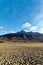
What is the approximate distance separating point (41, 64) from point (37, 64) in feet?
1.06

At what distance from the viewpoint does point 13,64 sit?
10.4 metres

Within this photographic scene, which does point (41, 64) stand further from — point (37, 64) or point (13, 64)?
point (13, 64)

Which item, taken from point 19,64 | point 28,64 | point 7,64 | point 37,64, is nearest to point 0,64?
point 7,64

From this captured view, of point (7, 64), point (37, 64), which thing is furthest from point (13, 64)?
point (37, 64)

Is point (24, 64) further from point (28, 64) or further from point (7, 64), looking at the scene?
point (7, 64)

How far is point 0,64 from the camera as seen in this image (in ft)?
33.7

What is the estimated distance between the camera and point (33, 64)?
10.4 m

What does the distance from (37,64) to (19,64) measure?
1415 millimetres

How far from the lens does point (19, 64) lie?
34.1 ft

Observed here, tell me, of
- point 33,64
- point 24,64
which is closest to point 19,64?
point 24,64

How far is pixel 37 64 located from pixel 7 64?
2357 mm

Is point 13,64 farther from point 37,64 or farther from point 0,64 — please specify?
point 37,64

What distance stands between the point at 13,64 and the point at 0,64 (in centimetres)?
101

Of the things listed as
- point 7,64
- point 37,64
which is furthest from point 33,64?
point 7,64
